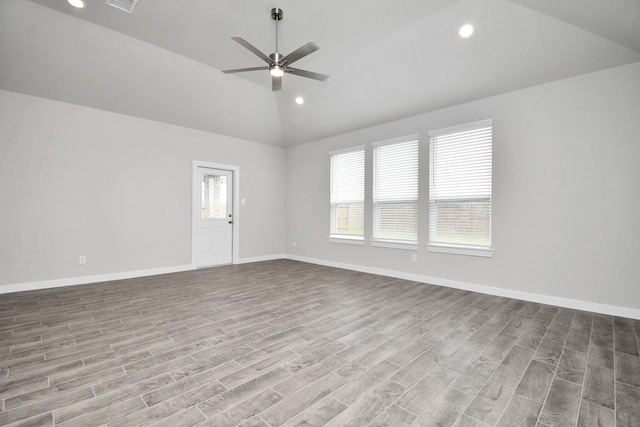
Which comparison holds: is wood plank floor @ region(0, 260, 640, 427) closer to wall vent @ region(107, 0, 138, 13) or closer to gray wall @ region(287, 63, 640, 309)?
gray wall @ region(287, 63, 640, 309)

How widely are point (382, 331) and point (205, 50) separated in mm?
4482

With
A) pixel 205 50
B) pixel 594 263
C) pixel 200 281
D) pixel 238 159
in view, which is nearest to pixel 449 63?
pixel 594 263

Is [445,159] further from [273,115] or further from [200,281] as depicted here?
[200,281]

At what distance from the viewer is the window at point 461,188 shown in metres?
4.15

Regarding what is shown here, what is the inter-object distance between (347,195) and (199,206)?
122 inches

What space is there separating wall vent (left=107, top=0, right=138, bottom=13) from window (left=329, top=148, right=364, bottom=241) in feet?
13.2

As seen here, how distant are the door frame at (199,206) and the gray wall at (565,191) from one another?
4.23 metres

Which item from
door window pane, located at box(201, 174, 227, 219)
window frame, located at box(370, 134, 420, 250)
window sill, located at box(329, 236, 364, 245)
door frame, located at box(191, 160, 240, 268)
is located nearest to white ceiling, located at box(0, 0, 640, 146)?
window frame, located at box(370, 134, 420, 250)

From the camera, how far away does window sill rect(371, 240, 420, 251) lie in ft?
16.0

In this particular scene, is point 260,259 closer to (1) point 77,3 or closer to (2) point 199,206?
(2) point 199,206

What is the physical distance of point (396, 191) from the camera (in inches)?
204

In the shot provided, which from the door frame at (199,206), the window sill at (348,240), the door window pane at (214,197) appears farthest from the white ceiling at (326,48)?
the window sill at (348,240)

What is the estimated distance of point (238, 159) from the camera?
6.53m

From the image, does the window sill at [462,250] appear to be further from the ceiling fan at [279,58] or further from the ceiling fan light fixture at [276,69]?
the ceiling fan light fixture at [276,69]
